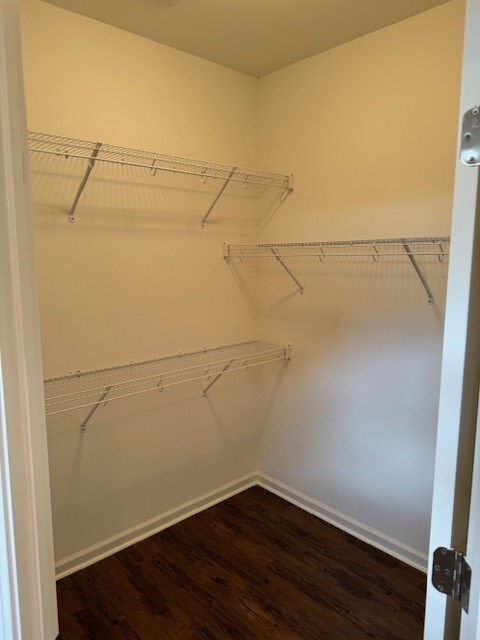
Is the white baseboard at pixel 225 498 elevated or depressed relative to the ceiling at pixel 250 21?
depressed

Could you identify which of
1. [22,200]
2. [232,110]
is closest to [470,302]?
[22,200]

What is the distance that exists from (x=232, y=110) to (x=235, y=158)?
265mm

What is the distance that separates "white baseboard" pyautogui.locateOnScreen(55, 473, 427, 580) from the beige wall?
44 mm

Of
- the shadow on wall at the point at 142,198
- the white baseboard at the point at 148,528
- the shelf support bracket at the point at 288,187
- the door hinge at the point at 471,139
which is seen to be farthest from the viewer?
the shelf support bracket at the point at 288,187

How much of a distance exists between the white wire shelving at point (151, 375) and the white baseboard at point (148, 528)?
64cm

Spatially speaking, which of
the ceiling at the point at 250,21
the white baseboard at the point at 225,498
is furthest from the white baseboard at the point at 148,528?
the ceiling at the point at 250,21

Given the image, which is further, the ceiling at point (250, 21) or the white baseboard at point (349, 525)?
the white baseboard at point (349, 525)

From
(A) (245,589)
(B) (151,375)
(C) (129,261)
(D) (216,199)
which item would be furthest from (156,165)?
(A) (245,589)

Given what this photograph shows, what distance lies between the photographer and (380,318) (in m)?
2.23

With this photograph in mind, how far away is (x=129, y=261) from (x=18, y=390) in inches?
61.1

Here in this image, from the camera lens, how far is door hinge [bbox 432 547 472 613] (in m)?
0.69

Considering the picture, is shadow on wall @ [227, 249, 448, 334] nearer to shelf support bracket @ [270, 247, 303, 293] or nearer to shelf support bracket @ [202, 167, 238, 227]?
shelf support bracket @ [270, 247, 303, 293]

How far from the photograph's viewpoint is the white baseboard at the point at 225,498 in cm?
219

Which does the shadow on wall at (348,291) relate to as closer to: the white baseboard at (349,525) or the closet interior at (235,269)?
the closet interior at (235,269)
